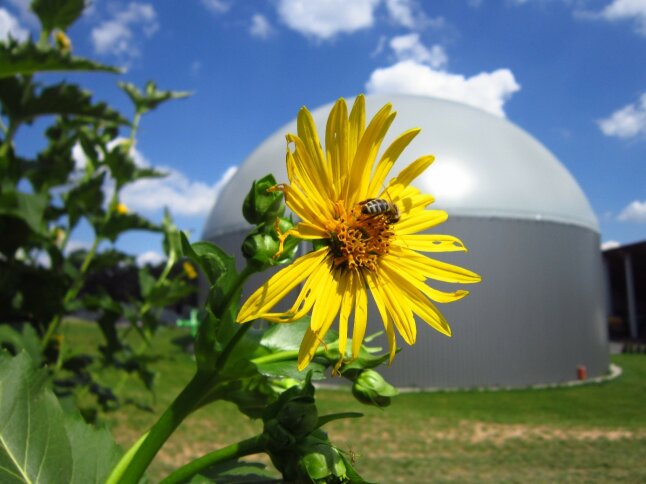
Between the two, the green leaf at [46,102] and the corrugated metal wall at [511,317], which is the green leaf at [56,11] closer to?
the green leaf at [46,102]

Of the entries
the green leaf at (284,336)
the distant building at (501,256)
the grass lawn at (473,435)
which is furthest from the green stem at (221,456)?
the distant building at (501,256)

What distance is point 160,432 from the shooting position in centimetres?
87

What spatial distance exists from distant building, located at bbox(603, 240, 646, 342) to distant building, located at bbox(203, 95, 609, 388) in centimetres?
1035

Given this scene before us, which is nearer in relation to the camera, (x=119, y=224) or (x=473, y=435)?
(x=119, y=224)

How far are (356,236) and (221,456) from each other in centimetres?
38

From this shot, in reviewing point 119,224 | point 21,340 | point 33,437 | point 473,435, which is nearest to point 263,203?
point 33,437

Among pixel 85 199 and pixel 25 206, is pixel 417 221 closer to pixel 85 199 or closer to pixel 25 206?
pixel 25 206

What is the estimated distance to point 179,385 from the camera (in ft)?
44.5

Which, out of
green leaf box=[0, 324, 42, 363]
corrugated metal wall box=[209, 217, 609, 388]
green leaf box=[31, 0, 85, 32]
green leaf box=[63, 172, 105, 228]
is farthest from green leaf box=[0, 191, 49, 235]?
corrugated metal wall box=[209, 217, 609, 388]

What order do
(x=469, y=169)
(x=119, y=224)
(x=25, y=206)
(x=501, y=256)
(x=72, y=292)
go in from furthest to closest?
(x=469, y=169), (x=501, y=256), (x=119, y=224), (x=72, y=292), (x=25, y=206)

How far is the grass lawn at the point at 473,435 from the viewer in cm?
707

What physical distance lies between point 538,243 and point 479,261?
184cm

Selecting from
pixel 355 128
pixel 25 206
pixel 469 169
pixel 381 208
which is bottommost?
pixel 381 208

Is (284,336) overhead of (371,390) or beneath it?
overhead
